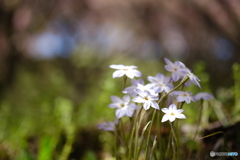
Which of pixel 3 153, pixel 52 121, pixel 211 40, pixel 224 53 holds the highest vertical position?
pixel 211 40

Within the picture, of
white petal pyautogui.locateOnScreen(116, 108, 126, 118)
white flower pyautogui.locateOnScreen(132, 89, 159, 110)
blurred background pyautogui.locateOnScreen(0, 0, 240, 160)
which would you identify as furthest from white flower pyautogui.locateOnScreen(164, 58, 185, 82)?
blurred background pyautogui.locateOnScreen(0, 0, 240, 160)

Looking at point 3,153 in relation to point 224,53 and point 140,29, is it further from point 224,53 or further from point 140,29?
point 140,29

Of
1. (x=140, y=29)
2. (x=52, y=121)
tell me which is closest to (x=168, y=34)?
(x=140, y=29)

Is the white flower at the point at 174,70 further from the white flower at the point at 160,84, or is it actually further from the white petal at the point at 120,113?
the white petal at the point at 120,113

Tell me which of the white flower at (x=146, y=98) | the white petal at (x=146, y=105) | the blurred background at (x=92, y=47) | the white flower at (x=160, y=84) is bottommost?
the white petal at (x=146, y=105)

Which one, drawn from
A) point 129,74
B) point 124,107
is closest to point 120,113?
point 124,107

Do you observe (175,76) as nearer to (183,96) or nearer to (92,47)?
(183,96)

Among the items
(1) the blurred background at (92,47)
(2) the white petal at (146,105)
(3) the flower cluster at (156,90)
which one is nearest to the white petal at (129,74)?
(3) the flower cluster at (156,90)
